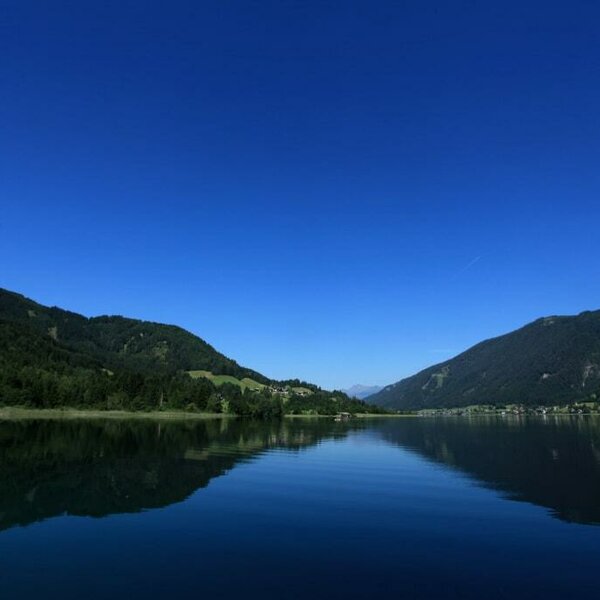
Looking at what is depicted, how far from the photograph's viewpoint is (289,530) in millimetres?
33375

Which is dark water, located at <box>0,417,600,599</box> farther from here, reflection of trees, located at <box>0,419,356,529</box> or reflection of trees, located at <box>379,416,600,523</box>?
reflection of trees, located at <box>379,416,600,523</box>

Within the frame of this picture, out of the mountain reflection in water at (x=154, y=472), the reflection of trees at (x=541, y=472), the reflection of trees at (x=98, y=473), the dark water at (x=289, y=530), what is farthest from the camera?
the reflection of trees at (x=541, y=472)

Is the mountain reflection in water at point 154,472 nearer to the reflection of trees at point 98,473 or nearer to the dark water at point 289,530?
the reflection of trees at point 98,473

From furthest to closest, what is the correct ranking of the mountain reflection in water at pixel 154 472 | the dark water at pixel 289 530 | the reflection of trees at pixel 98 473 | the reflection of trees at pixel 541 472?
the reflection of trees at pixel 541 472 → the mountain reflection in water at pixel 154 472 → the reflection of trees at pixel 98 473 → the dark water at pixel 289 530

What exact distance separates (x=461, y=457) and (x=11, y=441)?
74.5 m

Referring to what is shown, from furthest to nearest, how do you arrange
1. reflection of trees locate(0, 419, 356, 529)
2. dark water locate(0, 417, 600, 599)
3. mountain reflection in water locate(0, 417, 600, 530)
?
mountain reflection in water locate(0, 417, 600, 530) < reflection of trees locate(0, 419, 356, 529) < dark water locate(0, 417, 600, 599)

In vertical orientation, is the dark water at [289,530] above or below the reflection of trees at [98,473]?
below

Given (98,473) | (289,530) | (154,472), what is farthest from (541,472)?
(98,473)

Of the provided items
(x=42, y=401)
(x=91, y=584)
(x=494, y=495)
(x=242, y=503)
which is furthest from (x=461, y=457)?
(x=42, y=401)

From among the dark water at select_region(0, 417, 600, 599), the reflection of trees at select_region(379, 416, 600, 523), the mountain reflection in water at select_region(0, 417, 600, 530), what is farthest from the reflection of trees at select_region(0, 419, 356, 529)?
the reflection of trees at select_region(379, 416, 600, 523)

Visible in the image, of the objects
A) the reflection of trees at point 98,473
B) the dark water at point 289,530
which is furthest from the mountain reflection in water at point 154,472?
the dark water at point 289,530

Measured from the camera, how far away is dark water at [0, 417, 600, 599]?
23.5m

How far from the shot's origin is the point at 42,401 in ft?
627

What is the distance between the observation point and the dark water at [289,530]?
23.5m
